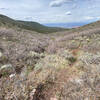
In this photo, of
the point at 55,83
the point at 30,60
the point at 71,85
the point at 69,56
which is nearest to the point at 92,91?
the point at 71,85

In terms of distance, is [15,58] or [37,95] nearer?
[37,95]

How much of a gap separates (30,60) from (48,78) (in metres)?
1.89

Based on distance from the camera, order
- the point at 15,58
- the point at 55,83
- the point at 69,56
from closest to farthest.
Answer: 1. the point at 55,83
2. the point at 15,58
3. the point at 69,56

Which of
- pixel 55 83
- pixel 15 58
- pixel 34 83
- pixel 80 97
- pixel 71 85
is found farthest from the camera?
pixel 15 58

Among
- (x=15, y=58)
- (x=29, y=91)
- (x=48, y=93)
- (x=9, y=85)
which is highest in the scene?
(x=15, y=58)

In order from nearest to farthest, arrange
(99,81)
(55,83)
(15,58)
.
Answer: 1. (99,81)
2. (55,83)
3. (15,58)

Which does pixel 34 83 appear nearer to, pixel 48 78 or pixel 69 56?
pixel 48 78

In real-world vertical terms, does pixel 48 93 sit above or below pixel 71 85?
below

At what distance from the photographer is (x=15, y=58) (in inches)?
169

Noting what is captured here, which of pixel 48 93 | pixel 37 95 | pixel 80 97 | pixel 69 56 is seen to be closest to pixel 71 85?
pixel 80 97

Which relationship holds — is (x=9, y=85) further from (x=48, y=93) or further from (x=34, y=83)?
(x=48, y=93)

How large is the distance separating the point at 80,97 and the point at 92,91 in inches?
12.1

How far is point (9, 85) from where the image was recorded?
228cm

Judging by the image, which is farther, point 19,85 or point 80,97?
point 19,85
